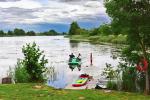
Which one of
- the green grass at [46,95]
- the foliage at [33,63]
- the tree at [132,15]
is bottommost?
the green grass at [46,95]

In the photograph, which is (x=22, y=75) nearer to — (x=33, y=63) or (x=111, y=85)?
(x=33, y=63)

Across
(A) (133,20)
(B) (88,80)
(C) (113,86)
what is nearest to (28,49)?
(C) (113,86)

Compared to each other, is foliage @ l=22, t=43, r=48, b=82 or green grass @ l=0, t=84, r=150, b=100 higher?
foliage @ l=22, t=43, r=48, b=82

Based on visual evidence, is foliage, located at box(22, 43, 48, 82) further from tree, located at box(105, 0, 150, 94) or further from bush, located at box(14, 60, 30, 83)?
tree, located at box(105, 0, 150, 94)

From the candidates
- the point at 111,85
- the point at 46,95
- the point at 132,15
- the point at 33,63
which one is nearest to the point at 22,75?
the point at 33,63

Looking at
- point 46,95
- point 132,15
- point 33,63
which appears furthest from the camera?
point 33,63

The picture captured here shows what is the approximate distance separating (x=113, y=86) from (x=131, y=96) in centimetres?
899

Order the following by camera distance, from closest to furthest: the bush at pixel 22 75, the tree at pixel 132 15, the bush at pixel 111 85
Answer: the tree at pixel 132 15 → the bush at pixel 22 75 → the bush at pixel 111 85

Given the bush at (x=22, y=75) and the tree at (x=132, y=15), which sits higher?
the tree at (x=132, y=15)

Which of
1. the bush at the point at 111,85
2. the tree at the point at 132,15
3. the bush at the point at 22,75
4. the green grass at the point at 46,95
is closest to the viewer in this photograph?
the green grass at the point at 46,95

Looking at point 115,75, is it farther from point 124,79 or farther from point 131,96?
point 131,96

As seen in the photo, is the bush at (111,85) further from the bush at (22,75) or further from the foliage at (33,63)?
the bush at (22,75)

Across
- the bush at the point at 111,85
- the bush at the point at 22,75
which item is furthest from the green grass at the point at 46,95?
the bush at the point at 111,85

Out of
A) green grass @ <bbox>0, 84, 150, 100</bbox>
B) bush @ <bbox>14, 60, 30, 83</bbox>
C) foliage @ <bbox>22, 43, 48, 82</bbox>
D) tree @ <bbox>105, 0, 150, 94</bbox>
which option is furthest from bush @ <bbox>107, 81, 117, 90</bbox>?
green grass @ <bbox>0, 84, 150, 100</bbox>
